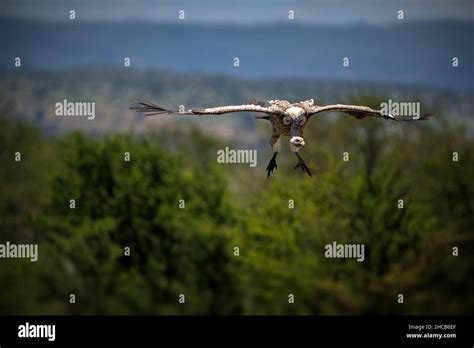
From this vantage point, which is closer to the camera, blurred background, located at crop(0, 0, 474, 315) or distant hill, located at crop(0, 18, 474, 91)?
blurred background, located at crop(0, 0, 474, 315)

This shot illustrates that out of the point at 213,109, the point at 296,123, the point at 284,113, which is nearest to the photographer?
the point at 213,109

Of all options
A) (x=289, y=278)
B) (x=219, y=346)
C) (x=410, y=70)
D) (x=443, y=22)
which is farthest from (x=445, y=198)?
(x=410, y=70)

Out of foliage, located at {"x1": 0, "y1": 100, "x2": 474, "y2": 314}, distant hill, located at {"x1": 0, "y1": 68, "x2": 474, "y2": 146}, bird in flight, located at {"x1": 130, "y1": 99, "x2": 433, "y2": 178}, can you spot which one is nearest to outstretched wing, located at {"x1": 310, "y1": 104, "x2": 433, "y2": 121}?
bird in flight, located at {"x1": 130, "y1": 99, "x2": 433, "y2": 178}

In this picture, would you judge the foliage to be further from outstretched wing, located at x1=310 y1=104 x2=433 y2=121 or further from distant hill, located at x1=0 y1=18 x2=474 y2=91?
distant hill, located at x1=0 y1=18 x2=474 y2=91

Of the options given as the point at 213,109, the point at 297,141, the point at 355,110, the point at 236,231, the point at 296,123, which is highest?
the point at 355,110

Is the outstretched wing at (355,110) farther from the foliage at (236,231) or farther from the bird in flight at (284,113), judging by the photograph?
the foliage at (236,231)

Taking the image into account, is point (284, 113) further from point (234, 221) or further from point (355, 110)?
point (234, 221)

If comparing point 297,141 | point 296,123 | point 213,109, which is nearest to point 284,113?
point 296,123

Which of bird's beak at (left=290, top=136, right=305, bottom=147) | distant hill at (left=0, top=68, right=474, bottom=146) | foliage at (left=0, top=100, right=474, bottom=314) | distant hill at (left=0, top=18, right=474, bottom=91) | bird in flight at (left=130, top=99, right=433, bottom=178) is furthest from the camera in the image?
distant hill at (left=0, top=18, right=474, bottom=91)

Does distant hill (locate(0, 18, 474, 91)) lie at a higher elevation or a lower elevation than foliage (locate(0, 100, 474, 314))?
higher

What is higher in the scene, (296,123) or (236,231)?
(296,123)
